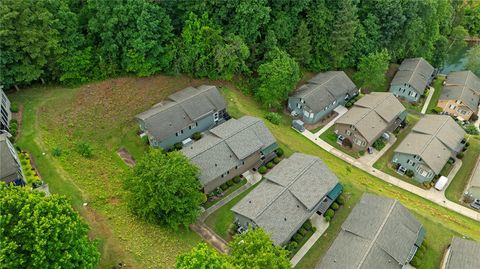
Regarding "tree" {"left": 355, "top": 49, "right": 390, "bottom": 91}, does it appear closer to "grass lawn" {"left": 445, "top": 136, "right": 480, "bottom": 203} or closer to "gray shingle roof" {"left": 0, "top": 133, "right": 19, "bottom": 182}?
"grass lawn" {"left": 445, "top": 136, "right": 480, "bottom": 203}

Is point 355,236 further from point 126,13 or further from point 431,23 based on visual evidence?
point 431,23

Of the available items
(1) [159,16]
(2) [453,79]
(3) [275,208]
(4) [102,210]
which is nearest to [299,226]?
(3) [275,208]

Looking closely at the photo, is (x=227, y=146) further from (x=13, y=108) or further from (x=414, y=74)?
(x=414, y=74)

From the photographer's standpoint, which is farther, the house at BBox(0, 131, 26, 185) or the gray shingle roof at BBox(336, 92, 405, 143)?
the gray shingle roof at BBox(336, 92, 405, 143)

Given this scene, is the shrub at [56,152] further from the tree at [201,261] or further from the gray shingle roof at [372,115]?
the gray shingle roof at [372,115]

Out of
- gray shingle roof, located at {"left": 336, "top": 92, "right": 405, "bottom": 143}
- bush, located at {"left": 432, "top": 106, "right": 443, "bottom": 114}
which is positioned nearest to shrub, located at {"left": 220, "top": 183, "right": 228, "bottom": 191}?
gray shingle roof, located at {"left": 336, "top": 92, "right": 405, "bottom": 143}

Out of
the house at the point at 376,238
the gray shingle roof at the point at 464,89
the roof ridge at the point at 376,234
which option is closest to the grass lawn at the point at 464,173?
the gray shingle roof at the point at 464,89
